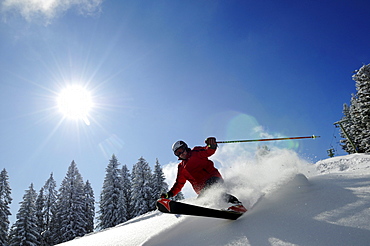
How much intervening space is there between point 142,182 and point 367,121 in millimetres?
29542

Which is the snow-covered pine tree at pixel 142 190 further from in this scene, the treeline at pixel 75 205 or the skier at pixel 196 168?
the skier at pixel 196 168

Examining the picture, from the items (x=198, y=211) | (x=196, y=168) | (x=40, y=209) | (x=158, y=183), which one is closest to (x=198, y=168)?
(x=196, y=168)

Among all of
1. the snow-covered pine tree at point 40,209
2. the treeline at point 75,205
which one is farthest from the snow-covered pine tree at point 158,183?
the snow-covered pine tree at point 40,209

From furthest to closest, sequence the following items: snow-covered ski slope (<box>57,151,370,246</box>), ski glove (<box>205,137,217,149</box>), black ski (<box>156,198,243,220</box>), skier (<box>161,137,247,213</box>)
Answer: ski glove (<box>205,137,217,149</box>), skier (<box>161,137,247,213</box>), black ski (<box>156,198,243,220</box>), snow-covered ski slope (<box>57,151,370,246</box>)

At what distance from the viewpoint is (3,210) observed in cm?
2645

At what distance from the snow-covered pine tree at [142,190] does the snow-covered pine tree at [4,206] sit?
14.6 meters

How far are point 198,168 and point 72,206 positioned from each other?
1242 inches

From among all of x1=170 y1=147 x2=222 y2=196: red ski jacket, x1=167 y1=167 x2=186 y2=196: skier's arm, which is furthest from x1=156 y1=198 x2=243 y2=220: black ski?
x1=167 y1=167 x2=186 y2=196: skier's arm

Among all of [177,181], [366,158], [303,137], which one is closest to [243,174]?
[177,181]

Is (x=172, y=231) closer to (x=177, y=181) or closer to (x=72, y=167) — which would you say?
(x=177, y=181)

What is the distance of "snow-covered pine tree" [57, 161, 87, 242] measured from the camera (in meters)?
28.7

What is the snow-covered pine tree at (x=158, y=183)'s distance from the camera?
2960 cm

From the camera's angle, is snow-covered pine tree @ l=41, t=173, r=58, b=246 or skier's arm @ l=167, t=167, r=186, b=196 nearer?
skier's arm @ l=167, t=167, r=186, b=196

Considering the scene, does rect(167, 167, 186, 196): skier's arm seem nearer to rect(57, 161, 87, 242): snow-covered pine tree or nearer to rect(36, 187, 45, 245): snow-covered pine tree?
rect(57, 161, 87, 242): snow-covered pine tree
